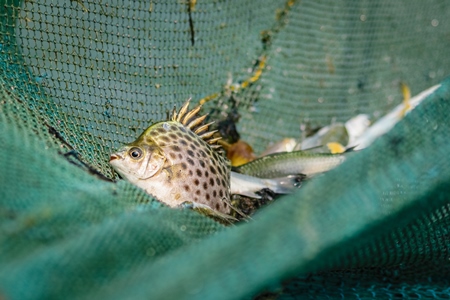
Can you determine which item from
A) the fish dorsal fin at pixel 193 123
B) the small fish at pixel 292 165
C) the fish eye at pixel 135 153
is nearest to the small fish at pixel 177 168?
the fish eye at pixel 135 153

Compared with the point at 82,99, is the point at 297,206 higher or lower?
lower

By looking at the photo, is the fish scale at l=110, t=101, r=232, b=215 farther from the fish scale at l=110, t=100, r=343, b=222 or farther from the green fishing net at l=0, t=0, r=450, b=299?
the green fishing net at l=0, t=0, r=450, b=299

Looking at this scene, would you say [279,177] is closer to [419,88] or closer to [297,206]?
[297,206]

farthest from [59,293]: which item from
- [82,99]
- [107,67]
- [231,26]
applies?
[231,26]

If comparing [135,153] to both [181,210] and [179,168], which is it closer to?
[179,168]

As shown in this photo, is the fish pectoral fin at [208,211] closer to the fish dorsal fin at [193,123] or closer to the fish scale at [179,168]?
the fish scale at [179,168]

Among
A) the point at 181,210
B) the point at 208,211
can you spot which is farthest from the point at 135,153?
the point at 181,210

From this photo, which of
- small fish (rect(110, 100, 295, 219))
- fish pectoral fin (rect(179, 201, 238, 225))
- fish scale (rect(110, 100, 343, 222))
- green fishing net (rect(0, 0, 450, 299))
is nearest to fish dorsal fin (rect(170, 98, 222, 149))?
fish scale (rect(110, 100, 343, 222))

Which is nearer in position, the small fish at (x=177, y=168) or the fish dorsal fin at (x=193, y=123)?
the small fish at (x=177, y=168)
